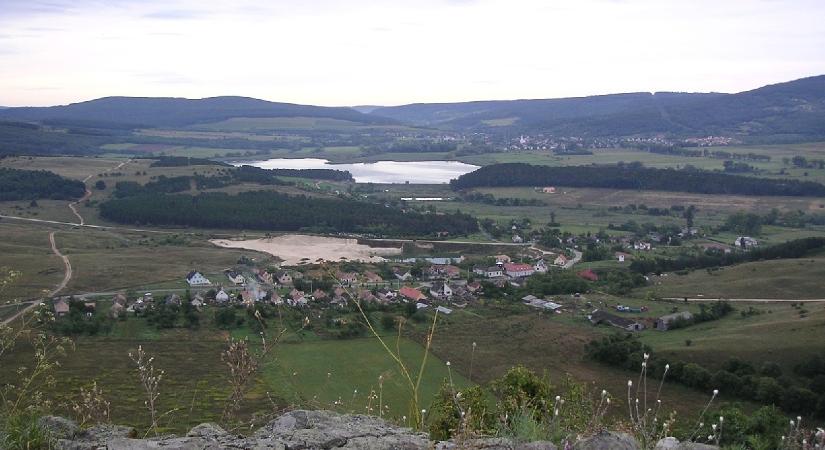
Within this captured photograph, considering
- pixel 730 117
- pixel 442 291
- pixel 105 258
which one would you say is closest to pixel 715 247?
pixel 442 291

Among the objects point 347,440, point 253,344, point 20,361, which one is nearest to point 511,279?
point 253,344

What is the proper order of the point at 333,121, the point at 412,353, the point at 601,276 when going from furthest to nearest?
the point at 333,121 < the point at 601,276 < the point at 412,353

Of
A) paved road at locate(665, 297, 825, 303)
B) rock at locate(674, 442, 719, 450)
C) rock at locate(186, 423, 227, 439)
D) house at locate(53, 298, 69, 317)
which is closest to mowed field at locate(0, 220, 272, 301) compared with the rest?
house at locate(53, 298, 69, 317)

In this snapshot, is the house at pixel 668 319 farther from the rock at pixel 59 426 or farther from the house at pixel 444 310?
the rock at pixel 59 426

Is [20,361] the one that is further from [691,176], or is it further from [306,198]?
[691,176]

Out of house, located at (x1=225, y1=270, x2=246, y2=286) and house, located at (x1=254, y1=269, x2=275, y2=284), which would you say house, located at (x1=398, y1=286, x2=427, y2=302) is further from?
house, located at (x1=225, y1=270, x2=246, y2=286)

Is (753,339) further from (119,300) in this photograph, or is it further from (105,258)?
(105,258)

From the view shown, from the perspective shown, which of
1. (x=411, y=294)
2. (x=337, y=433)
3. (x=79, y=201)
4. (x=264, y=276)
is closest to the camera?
(x=337, y=433)
